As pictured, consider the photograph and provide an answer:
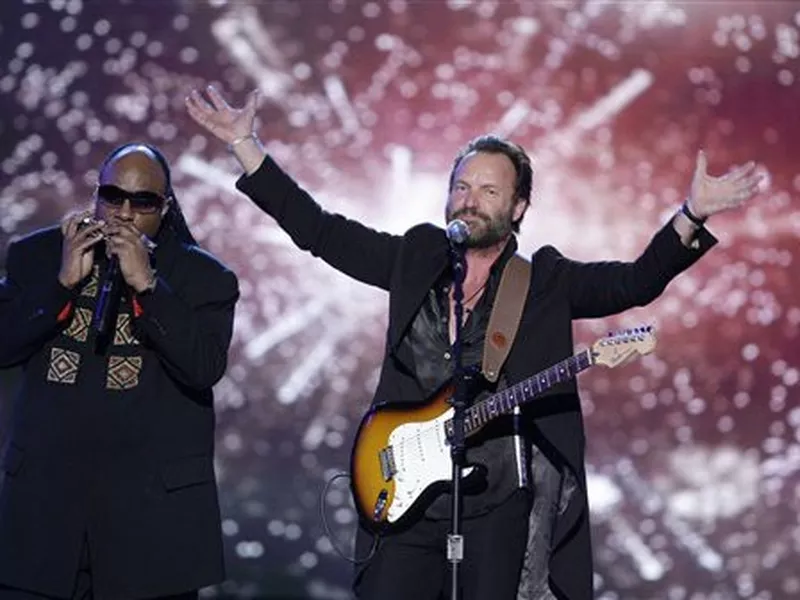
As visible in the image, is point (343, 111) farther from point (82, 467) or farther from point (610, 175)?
point (82, 467)

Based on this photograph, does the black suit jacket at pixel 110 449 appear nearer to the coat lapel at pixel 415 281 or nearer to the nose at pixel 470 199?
the coat lapel at pixel 415 281

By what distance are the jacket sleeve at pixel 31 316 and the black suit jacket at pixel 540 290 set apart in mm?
734

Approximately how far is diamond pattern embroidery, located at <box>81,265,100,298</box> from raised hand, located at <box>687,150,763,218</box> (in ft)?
6.02

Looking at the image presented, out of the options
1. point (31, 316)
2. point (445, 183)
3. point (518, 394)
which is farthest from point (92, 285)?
point (445, 183)

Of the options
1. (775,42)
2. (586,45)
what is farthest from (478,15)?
(775,42)

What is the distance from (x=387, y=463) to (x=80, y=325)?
3.40 feet

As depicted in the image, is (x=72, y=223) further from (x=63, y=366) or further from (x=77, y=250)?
(x=63, y=366)

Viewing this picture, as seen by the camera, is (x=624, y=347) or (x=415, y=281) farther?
(x=415, y=281)

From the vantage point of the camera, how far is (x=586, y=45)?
23.8 ft

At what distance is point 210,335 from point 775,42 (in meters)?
A: 4.10

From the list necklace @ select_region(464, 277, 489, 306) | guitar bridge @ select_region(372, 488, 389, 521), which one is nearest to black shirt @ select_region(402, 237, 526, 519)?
necklace @ select_region(464, 277, 489, 306)

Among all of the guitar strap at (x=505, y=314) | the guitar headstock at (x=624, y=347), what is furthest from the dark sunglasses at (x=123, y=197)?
the guitar headstock at (x=624, y=347)

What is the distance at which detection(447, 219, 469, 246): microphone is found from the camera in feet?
14.3

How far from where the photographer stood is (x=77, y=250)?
4273mm
